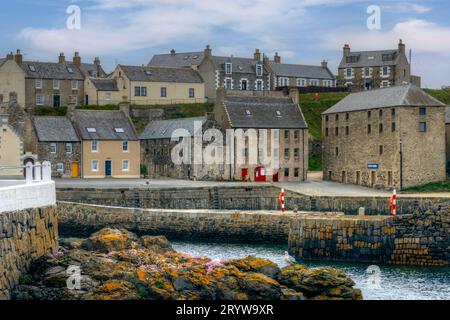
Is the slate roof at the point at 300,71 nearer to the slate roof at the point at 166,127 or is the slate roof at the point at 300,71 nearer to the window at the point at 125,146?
the slate roof at the point at 166,127

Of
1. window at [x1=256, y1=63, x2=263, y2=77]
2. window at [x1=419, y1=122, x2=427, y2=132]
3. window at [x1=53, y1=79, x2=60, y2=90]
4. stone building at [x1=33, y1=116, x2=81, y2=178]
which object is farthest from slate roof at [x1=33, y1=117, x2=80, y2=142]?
window at [x1=256, y1=63, x2=263, y2=77]

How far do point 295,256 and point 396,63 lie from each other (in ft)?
184

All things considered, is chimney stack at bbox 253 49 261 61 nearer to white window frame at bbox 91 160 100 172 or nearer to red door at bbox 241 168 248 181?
red door at bbox 241 168 248 181

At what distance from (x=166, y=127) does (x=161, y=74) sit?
14735 mm

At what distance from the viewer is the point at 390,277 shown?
34375 mm

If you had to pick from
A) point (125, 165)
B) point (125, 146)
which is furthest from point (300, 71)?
point (125, 165)

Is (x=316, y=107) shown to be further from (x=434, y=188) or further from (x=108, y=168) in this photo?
(x=108, y=168)

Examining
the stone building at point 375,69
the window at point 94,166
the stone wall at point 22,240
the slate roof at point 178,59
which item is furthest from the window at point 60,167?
the stone wall at point 22,240

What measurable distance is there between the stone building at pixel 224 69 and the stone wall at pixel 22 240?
58.1 metres

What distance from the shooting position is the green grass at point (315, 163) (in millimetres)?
76938

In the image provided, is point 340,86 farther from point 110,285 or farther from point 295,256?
point 110,285

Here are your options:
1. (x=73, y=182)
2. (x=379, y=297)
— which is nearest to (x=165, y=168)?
(x=73, y=182)

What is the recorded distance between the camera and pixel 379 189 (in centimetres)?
6203

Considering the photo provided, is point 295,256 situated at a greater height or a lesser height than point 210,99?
lesser
